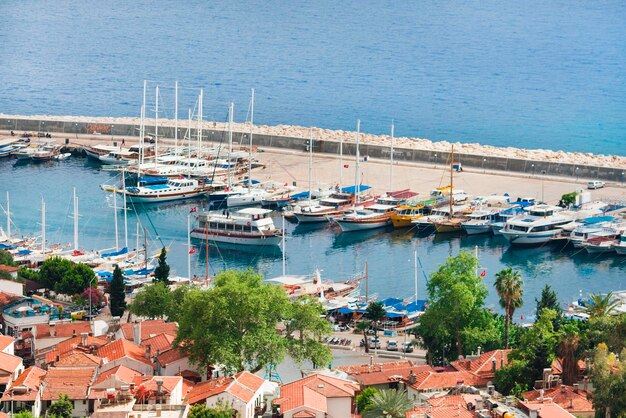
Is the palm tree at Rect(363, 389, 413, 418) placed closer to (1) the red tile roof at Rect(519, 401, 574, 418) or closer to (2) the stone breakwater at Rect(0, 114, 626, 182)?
(1) the red tile roof at Rect(519, 401, 574, 418)

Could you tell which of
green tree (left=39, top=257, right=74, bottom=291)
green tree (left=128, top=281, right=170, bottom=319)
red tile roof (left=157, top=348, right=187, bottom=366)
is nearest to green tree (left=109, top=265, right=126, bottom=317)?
green tree (left=128, top=281, right=170, bottom=319)

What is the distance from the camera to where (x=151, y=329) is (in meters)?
54.1

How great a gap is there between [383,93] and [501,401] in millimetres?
121494

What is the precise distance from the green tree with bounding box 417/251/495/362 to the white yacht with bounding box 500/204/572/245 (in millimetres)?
26979

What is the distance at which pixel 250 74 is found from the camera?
181m

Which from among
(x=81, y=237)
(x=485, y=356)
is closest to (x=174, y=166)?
(x=81, y=237)

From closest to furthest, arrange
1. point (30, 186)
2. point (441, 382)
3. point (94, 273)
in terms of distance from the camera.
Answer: point (441, 382), point (94, 273), point (30, 186)

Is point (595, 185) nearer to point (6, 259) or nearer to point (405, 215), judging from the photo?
point (405, 215)

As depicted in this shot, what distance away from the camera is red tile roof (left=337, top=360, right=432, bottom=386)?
48.8 m

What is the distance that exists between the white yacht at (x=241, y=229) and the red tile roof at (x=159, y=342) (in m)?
31.0

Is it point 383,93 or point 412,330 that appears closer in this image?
point 412,330

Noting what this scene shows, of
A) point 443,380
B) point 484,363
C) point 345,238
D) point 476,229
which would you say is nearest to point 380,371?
point 443,380

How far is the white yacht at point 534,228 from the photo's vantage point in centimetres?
8219

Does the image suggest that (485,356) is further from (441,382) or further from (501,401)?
(501,401)
